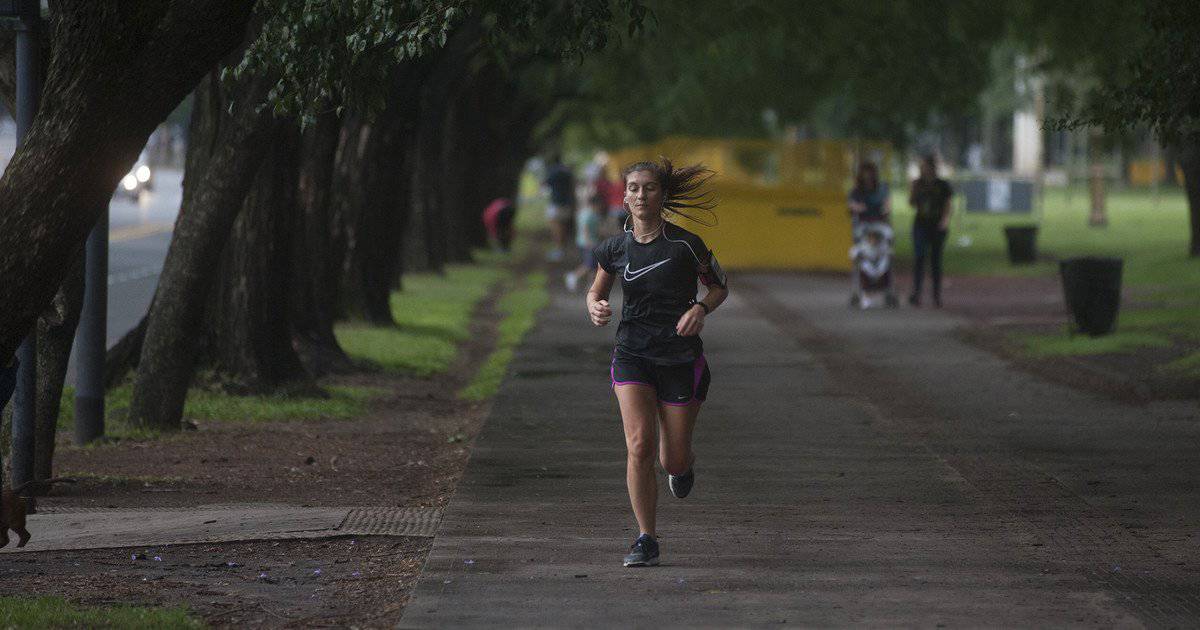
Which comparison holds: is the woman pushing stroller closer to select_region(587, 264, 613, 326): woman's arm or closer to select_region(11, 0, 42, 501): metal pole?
select_region(11, 0, 42, 501): metal pole

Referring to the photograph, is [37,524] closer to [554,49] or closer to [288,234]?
[554,49]

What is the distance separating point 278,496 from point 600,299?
9.92ft

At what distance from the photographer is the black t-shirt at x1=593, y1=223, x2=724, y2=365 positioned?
26.9 ft

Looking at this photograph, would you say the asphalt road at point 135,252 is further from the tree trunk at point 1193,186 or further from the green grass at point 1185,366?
the tree trunk at point 1193,186

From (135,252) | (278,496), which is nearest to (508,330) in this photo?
(278,496)

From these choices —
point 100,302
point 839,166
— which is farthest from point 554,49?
point 839,166

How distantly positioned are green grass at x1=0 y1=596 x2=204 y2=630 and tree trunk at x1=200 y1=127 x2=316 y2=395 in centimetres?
781

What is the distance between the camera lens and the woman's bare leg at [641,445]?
8.17 metres

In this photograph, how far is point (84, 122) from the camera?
8289 mm

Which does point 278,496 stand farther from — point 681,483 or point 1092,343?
point 1092,343

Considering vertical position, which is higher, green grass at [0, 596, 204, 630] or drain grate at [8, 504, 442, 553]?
green grass at [0, 596, 204, 630]

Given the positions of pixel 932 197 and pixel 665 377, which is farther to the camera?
pixel 932 197

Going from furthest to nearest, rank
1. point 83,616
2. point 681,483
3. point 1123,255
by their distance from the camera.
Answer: point 1123,255
point 681,483
point 83,616

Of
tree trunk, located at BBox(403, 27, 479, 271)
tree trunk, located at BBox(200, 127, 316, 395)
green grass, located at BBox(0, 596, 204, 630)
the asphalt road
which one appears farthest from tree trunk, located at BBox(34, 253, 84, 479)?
tree trunk, located at BBox(403, 27, 479, 271)
